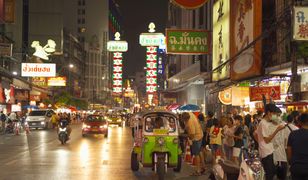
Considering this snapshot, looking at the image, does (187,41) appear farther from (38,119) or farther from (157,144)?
(38,119)

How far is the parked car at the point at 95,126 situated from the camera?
115ft

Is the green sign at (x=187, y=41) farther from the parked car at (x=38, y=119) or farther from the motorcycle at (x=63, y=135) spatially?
the parked car at (x=38, y=119)

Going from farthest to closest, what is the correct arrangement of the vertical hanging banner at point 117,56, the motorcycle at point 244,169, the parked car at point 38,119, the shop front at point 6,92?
the vertical hanging banner at point 117,56 < the parked car at point 38,119 < the shop front at point 6,92 < the motorcycle at point 244,169

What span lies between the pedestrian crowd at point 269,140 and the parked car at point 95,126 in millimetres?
15894

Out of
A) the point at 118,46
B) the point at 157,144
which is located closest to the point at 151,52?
the point at 118,46

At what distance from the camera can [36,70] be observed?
57.5m

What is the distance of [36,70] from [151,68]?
119ft

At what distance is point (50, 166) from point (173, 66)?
67274mm

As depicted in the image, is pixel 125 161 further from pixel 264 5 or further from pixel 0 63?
pixel 0 63

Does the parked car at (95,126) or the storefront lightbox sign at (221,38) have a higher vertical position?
the storefront lightbox sign at (221,38)

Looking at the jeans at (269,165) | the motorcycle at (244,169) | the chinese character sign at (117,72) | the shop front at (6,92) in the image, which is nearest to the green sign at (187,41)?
the jeans at (269,165)

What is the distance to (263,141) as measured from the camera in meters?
10.5

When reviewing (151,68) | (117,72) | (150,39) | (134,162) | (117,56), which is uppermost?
(150,39)

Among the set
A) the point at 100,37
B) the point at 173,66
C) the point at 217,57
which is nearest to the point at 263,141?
the point at 217,57
